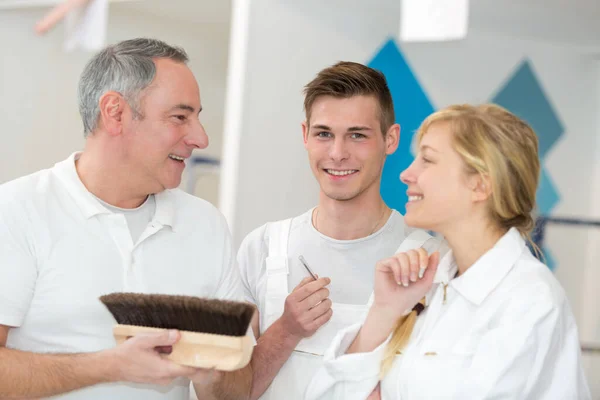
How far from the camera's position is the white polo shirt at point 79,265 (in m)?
1.44

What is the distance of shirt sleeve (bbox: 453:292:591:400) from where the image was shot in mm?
1209

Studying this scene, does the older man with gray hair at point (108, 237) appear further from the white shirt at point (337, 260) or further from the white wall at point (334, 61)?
the white wall at point (334, 61)

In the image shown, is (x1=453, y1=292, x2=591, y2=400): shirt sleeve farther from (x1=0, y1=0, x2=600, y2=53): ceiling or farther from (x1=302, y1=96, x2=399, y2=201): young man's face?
(x1=0, y1=0, x2=600, y2=53): ceiling

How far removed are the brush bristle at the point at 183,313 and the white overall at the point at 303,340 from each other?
0.56 meters

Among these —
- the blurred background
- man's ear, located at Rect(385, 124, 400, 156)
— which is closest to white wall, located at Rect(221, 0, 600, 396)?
the blurred background

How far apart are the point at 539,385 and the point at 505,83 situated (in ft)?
7.55

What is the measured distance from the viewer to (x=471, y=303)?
134cm

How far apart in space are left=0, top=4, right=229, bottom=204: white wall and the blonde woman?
2603mm

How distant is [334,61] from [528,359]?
1.88m

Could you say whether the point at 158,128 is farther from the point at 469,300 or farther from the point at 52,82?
the point at 52,82

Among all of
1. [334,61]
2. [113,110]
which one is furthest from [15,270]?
[334,61]

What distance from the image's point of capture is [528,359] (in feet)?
3.99

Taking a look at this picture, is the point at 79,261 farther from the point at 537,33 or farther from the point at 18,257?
the point at 537,33

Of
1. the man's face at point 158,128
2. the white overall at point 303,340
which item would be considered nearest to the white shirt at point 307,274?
the white overall at point 303,340
